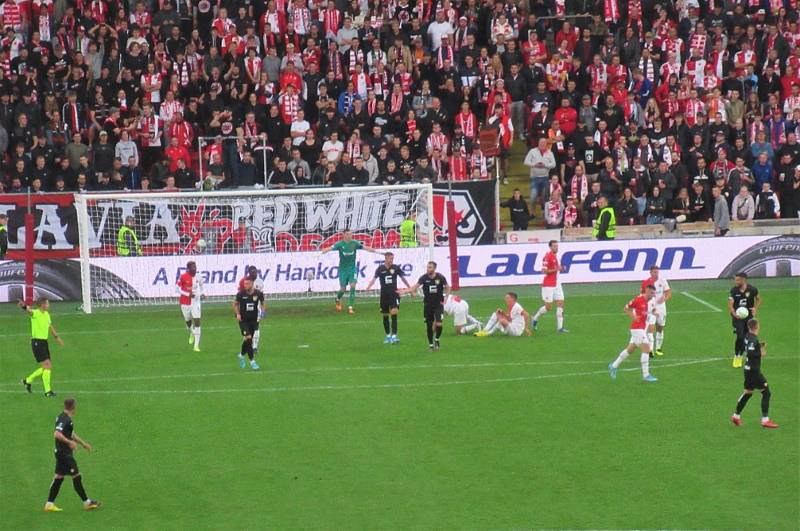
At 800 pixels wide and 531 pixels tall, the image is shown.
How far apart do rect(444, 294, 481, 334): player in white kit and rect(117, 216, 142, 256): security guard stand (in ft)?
29.5

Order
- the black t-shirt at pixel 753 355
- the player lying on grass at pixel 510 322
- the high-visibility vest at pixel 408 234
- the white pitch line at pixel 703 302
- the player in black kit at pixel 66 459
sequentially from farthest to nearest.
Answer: the high-visibility vest at pixel 408 234
the white pitch line at pixel 703 302
the player lying on grass at pixel 510 322
the black t-shirt at pixel 753 355
the player in black kit at pixel 66 459

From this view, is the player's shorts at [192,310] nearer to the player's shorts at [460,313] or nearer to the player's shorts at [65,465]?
the player's shorts at [460,313]

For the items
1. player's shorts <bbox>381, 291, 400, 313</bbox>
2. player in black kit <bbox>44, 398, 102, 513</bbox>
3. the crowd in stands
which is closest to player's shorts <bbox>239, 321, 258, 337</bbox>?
player's shorts <bbox>381, 291, 400, 313</bbox>

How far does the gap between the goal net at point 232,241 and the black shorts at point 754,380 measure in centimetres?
1372

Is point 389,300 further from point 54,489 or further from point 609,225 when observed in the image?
point 54,489

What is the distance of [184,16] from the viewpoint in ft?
142

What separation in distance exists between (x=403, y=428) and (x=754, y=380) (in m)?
5.78

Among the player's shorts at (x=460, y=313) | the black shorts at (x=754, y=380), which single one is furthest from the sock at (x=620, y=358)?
the player's shorts at (x=460, y=313)

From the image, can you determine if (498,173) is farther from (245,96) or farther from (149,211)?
(149,211)

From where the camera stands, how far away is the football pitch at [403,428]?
18703mm

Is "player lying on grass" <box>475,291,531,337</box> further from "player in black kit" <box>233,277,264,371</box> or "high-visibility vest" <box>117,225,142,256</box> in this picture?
"high-visibility vest" <box>117,225,142,256</box>

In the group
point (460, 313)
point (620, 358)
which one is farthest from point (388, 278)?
point (620, 358)

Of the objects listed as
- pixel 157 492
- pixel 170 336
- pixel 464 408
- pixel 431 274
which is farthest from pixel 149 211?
pixel 157 492

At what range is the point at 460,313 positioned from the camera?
30.8 metres
